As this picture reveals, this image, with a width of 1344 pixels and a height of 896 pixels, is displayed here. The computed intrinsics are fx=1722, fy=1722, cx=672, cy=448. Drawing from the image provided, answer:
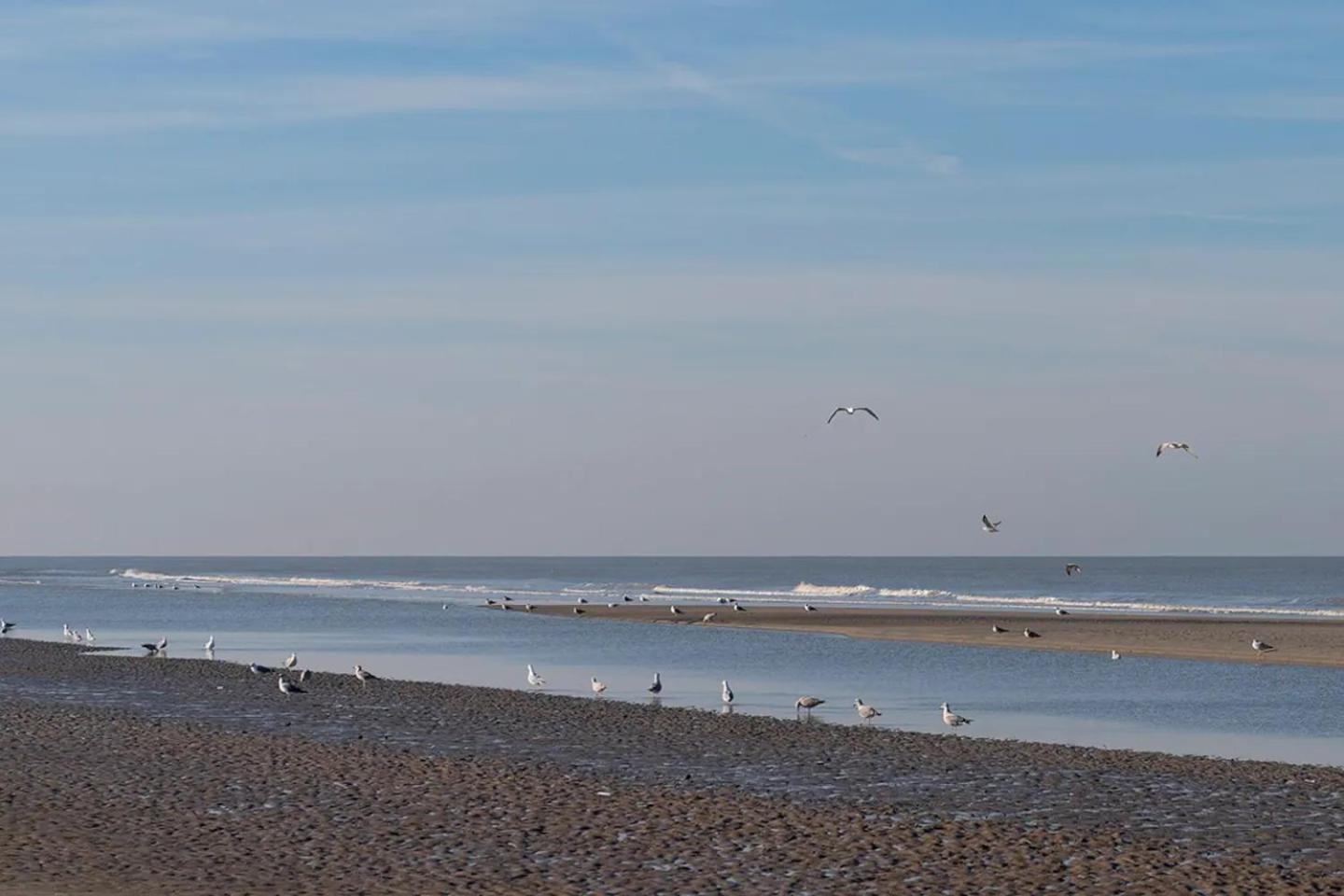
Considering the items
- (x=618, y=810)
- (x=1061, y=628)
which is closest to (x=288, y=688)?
(x=618, y=810)

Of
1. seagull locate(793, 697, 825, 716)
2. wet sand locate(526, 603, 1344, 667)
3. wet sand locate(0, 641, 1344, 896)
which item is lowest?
wet sand locate(0, 641, 1344, 896)

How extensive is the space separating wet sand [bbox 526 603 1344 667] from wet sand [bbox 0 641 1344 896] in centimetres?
2200

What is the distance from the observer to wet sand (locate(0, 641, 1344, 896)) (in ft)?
43.6

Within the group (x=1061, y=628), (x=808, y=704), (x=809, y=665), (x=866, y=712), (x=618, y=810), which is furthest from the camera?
(x=1061, y=628)

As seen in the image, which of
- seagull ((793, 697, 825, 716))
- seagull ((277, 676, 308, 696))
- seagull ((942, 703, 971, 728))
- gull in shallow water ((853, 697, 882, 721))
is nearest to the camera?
seagull ((942, 703, 971, 728))

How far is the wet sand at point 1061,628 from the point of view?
44031mm

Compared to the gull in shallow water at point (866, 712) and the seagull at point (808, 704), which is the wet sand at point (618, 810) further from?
the seagull at point (808, 704)

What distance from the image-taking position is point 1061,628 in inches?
2174

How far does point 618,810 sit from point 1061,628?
41.0m

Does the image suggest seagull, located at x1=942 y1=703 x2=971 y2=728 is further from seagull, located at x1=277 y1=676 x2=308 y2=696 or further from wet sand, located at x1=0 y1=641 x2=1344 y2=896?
seagull, located at x1=277 y1=676 x2=308 y2=696

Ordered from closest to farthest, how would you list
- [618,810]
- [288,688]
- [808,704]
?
[618,810], [808,704], [288,688]

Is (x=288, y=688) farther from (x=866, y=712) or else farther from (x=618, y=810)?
(x=618, y=810)

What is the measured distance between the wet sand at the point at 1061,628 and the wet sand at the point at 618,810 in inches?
866

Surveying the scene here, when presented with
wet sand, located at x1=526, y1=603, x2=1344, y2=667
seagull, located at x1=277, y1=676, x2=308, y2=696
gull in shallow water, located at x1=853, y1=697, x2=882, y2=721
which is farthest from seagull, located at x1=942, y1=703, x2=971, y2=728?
wet sand, located at x1=526, y1=603, x2=1344, y2=667
